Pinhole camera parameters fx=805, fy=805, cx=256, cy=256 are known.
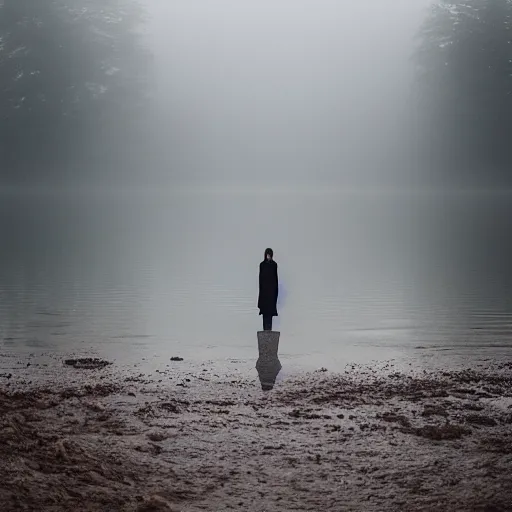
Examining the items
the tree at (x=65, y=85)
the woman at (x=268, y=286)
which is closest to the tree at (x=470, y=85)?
the tree at (x=65, y=85)

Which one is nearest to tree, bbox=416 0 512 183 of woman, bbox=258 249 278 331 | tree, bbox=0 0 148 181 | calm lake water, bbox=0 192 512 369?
tree, bbox=0 0 148 181

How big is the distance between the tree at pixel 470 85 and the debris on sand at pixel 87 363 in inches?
5836

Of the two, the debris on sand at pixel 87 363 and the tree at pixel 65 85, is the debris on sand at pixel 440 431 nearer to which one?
the debris on sand at pixel 87 363

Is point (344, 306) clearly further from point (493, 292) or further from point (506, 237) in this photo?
point (506, 237)

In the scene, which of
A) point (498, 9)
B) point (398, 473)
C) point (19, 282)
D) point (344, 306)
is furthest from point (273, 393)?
point (498, 9)

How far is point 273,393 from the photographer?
14555 millimetres

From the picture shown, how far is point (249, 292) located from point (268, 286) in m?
14.6

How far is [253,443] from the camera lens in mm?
11578

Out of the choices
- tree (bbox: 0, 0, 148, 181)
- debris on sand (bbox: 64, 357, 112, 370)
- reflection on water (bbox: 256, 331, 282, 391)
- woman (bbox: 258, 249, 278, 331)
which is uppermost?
tree (bbox: 0, 0, 148, 181)

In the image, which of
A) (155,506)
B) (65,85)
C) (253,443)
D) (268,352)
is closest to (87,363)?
(268,352)

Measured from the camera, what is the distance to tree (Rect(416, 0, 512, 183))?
158000 mm

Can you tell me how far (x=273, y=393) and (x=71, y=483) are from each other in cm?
546

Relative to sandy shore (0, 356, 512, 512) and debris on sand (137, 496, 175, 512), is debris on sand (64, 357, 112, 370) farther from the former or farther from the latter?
debris on sand (137, 496, 175, 512)

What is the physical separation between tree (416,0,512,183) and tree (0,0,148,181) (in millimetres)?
59499
